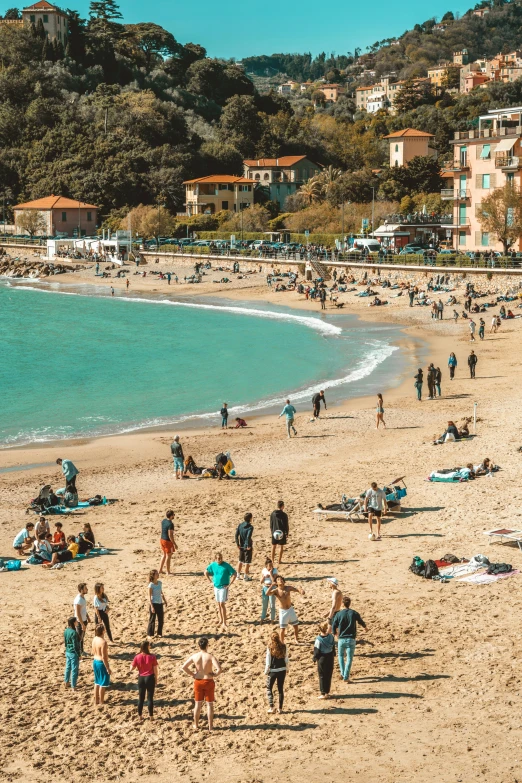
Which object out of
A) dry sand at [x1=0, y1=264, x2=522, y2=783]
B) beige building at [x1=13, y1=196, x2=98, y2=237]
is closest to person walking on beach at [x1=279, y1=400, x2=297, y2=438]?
dry sand at [x1=0, y1=264, x2=522, y2=783]

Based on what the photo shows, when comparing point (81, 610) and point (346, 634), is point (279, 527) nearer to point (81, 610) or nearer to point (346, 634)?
point (81, 610)

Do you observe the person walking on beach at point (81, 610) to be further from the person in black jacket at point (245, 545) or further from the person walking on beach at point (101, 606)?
the person in black jacket at point (245, 545)

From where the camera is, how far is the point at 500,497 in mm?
17531

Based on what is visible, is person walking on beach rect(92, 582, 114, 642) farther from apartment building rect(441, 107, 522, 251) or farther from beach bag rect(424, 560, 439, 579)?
apartment building rect(441, 107, 522, 251)

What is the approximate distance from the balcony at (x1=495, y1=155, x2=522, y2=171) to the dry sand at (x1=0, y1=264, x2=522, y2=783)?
38200 mm

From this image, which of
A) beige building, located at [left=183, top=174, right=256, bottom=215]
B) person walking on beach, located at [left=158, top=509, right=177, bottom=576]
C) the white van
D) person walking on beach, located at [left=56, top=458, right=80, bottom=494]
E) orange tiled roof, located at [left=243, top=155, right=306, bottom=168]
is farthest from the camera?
orange tiled roof, located at [left=243, top=155, right=306, bottom=168]

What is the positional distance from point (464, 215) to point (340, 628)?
53915 millimetres

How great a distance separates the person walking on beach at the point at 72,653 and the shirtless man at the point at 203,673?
1.66 metres

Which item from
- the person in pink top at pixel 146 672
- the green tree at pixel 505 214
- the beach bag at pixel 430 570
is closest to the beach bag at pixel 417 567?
the beach bag at pixel 430 570

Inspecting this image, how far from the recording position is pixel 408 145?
98.6 m

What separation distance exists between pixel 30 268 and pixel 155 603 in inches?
3017

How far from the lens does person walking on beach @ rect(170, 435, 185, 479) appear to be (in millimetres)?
20922

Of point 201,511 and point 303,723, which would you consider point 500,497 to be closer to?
point 201,511

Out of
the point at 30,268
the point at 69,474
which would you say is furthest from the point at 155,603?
the point at 30,268
